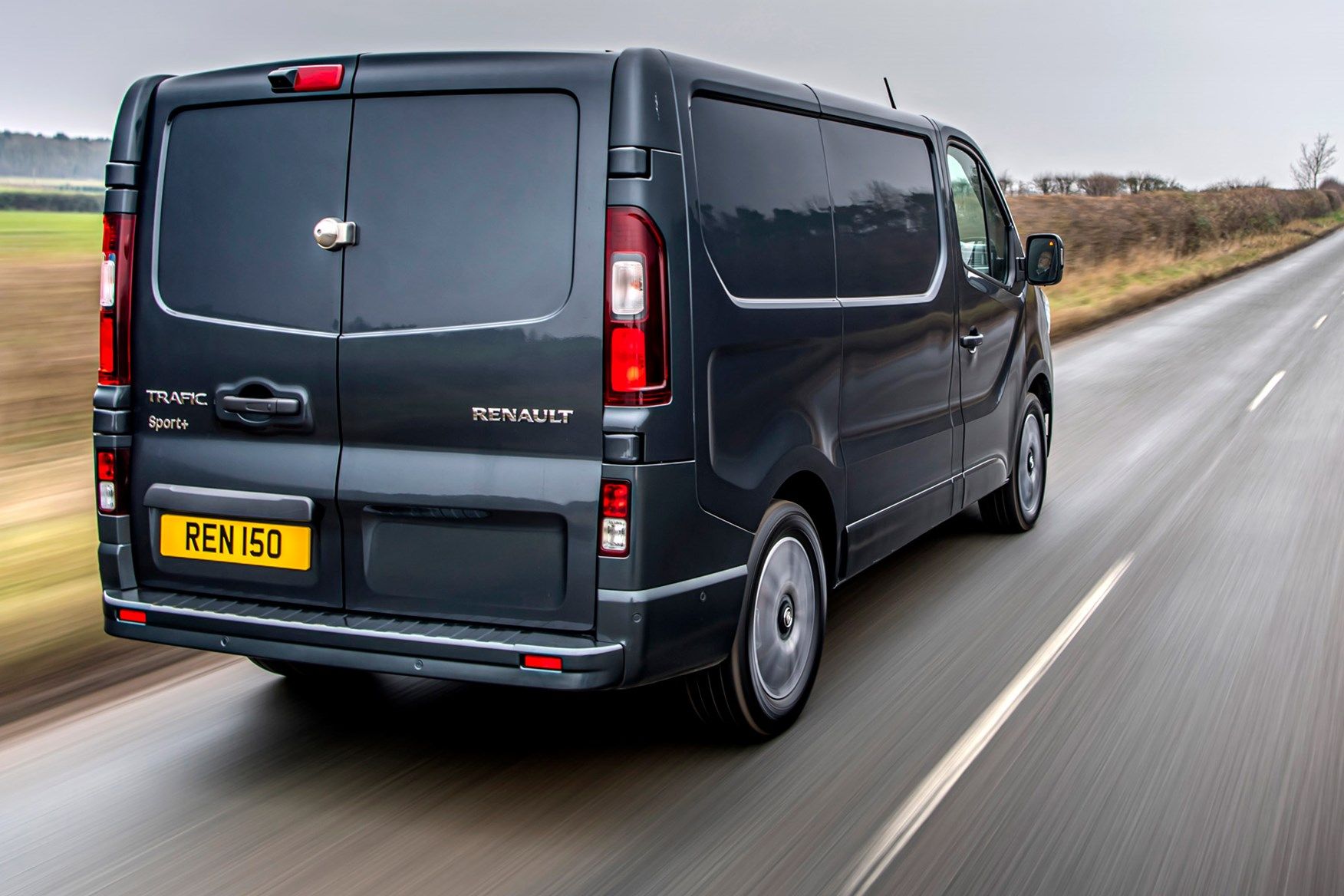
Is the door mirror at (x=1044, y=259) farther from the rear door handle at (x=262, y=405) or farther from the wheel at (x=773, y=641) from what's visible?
the rear door handle at (x=262, y=405)

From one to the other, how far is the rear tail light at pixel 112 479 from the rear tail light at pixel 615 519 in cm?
151

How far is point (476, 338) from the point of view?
11.2 ft

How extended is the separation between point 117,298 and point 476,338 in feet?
3.95

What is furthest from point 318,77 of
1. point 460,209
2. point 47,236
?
point 47,236

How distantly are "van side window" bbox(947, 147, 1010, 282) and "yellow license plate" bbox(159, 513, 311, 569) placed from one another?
10.7 feet

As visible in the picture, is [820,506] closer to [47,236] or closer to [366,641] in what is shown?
[366,641]

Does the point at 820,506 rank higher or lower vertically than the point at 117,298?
lower

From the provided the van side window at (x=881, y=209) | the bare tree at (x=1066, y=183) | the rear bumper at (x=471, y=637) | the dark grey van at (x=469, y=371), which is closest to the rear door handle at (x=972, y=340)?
the van side window at (x=881, y=209)

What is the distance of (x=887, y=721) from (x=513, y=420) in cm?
161

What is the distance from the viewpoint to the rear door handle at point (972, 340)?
5625 millimetres

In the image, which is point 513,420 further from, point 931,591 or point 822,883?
point 931,591

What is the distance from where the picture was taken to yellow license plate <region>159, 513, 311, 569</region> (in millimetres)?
3600

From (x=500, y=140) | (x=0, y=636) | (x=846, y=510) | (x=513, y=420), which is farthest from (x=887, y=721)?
(x=0, y=636)

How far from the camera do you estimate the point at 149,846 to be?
3.26m
